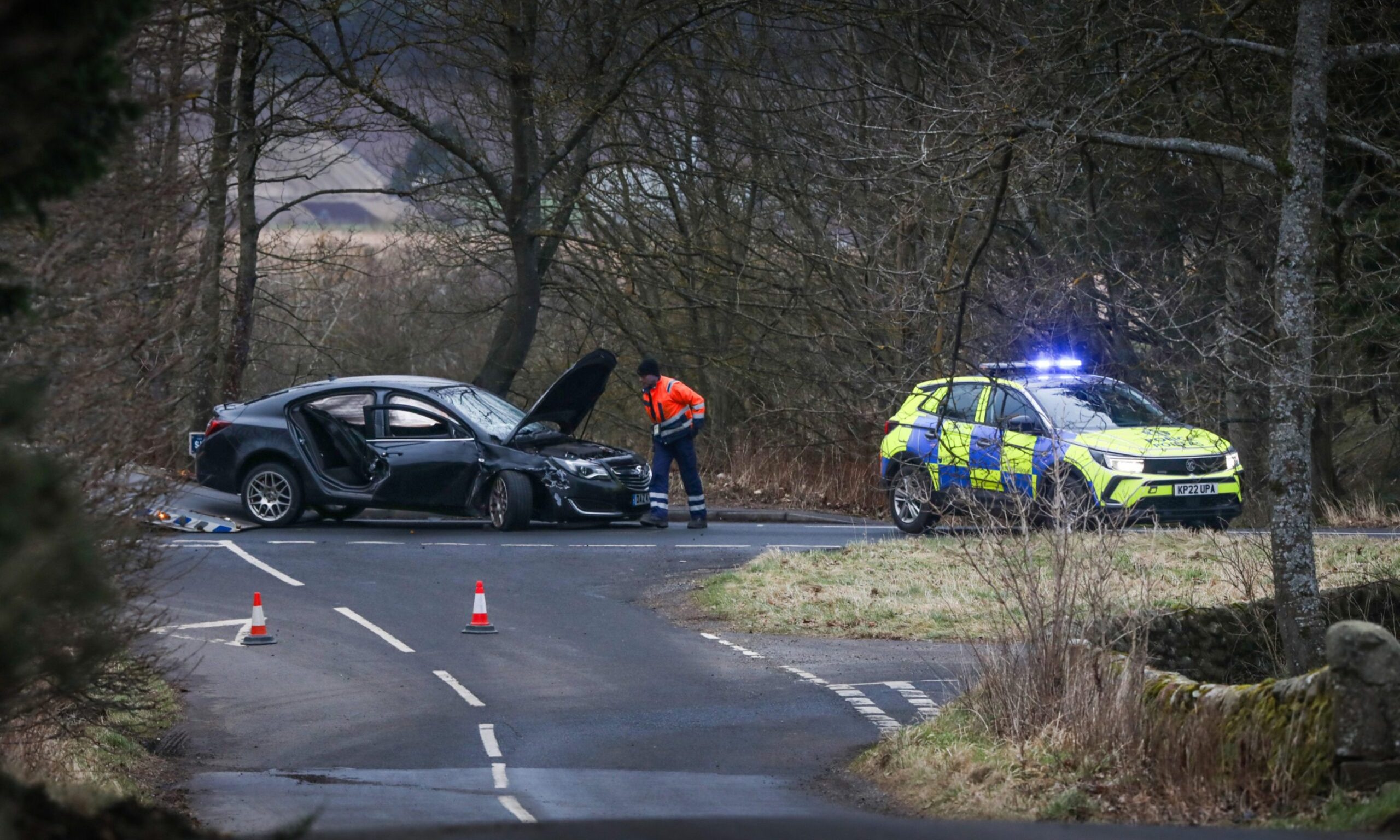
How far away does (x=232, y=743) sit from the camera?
9.52 m

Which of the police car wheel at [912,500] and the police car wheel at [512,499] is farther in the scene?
the police car wheel at [512,499]

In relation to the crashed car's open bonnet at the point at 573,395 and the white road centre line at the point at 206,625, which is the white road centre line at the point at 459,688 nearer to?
the white road centre line at the point at 206,625

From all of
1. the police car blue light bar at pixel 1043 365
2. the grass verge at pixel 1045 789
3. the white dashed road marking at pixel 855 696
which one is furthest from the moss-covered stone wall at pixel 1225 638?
the police car blue light bar at pixel 1043 365

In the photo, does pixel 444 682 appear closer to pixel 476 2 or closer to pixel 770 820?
pixel 770 820

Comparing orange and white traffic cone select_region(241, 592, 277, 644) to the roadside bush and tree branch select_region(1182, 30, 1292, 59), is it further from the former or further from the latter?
tree branch select_region(1182, 30, 1292, 59)

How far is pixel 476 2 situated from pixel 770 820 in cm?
1968

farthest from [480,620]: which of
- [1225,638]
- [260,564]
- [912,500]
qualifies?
[912,500]

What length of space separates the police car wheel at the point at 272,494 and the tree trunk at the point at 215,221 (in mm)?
1021

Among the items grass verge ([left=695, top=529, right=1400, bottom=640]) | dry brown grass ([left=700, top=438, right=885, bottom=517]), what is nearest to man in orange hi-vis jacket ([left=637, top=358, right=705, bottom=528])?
grass verge ([left=695, top=529, right=1400, bottom=640])

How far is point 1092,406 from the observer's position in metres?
16.4

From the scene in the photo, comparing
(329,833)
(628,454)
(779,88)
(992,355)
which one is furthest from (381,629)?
(779,88)

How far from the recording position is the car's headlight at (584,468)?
17.7 metres

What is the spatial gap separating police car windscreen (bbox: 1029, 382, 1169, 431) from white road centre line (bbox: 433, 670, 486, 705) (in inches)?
292

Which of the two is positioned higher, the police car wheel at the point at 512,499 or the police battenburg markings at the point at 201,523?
the police car wheel at the point at 512,499
